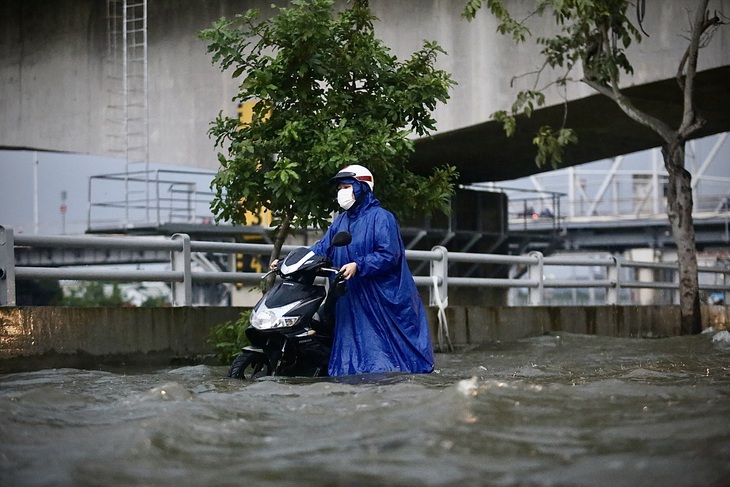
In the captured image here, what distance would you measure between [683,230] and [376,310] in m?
9.82

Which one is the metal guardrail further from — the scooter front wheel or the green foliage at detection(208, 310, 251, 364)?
the scooter front wheel

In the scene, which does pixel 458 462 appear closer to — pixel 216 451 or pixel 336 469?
pixel 336 469

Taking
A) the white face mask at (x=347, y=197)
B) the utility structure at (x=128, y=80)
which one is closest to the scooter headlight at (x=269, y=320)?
the white face mask at (x=347, y=197)

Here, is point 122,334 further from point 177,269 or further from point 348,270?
point 348,270

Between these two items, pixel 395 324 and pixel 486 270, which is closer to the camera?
pixel 395 324

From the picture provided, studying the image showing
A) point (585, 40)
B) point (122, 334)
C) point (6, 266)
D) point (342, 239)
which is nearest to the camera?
point (342, 239)

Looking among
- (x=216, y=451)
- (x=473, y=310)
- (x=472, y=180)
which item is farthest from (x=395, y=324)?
(x=472, y=180)

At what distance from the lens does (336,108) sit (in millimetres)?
10250

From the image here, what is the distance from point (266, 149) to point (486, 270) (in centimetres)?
2763

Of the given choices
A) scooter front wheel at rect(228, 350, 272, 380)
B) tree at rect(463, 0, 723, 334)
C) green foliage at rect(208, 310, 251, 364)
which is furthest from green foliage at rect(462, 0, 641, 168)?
scooter front wheel at rect(228, 350, 272, 380)

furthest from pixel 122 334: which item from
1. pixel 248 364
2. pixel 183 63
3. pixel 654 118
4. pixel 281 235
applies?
pixel 183 63

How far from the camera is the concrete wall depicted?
20.1 m

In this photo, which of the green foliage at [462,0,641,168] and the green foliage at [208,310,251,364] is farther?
the green foliage at [462,0,641,168]

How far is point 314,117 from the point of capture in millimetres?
10219
